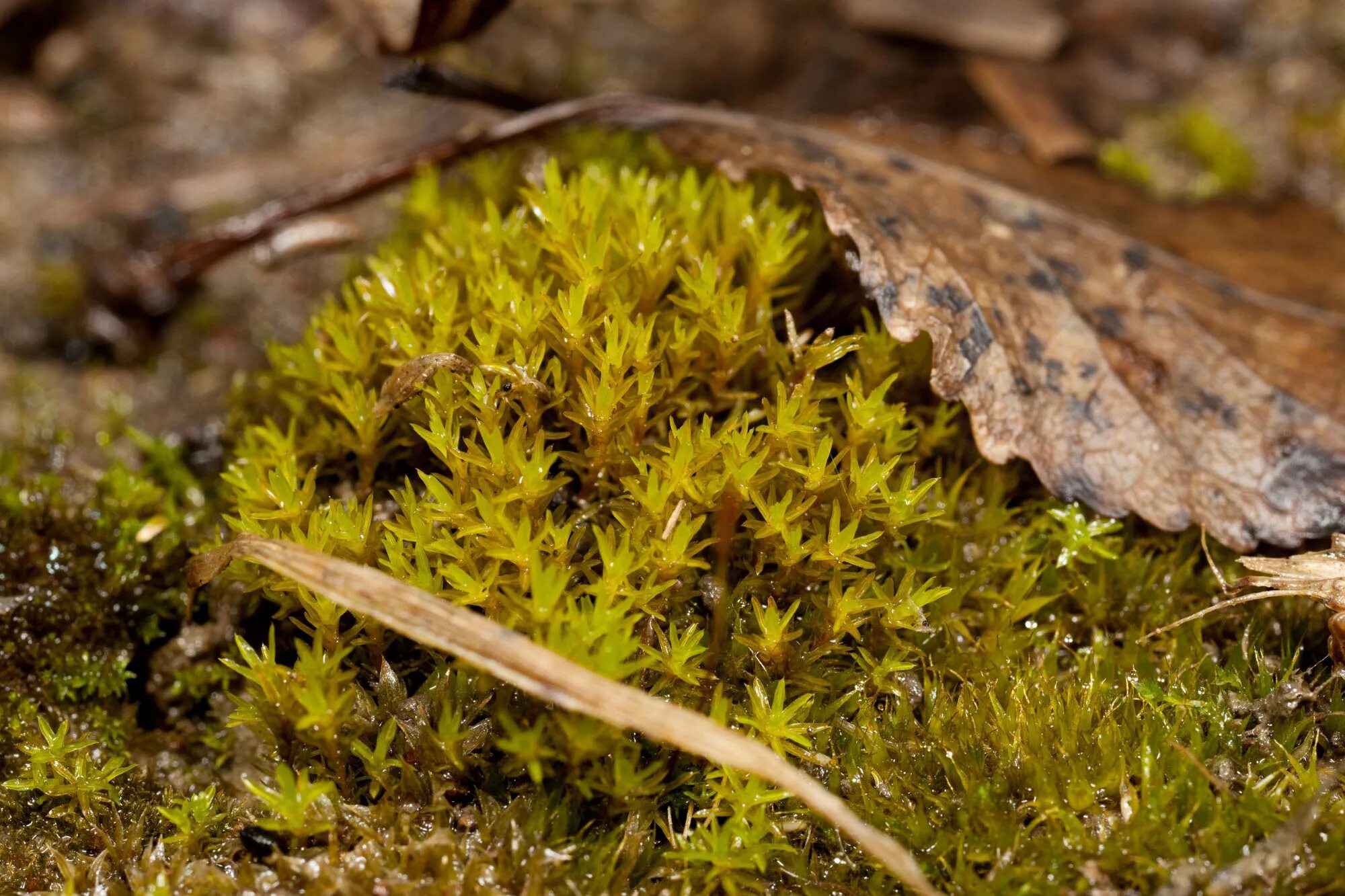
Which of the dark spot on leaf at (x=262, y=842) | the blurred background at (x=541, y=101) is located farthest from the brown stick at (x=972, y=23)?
the dark spot on leaf at (x=262, y=842)

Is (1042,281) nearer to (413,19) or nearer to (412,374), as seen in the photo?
(412,374)

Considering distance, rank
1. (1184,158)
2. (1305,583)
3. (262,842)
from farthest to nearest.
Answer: (1184,158) < (1305,583) < (262,842)

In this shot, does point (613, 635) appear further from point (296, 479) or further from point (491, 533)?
point (296, 479)

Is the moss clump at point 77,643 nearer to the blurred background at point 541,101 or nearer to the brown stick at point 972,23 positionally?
the blurred background at point 541,101

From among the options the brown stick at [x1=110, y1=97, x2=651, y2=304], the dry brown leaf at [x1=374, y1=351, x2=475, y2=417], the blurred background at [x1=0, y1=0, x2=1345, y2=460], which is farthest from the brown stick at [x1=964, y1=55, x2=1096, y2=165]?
the dry brown leaf at [x1=374, y1=351, x2=475, y2=417]

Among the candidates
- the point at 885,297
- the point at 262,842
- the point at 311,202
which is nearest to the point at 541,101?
the point at 311,202

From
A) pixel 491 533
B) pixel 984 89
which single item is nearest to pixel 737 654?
pixel 491 533
